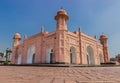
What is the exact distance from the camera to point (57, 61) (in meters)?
18.9

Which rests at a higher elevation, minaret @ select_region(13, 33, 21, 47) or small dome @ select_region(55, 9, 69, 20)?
small dome @ select_region(55, 9, 69, 20)

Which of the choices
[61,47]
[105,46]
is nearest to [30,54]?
[61,47]

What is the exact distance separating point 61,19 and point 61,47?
16.3 feet

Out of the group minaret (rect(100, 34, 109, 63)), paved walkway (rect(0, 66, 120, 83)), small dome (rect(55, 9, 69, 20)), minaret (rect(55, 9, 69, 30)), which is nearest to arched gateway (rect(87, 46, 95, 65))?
minaret (rect(100, 34, 109, 63))

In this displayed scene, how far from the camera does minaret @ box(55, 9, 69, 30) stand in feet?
66.8

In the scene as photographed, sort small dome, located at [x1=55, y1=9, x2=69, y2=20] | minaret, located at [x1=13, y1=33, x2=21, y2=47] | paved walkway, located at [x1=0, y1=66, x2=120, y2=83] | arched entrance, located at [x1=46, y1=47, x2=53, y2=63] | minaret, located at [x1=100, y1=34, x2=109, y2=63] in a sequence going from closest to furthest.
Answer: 1. paved walkway, located at [x1=0, y1=66, x2=120, y2=83]
2. small dome, located at [x1=55, y1=9, x2=69, y2=20]
3. arched entrance, located at [x1=46, y1=47, x2=53, y2=63]
4. minaret, located at [x1=100, y1=34, x2=109, y2=63]
5. minaret, located at [x1=13, y1=33, x2=21, y2=47]

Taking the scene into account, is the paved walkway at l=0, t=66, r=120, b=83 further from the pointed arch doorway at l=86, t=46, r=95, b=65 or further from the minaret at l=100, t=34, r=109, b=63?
the minaret at l=100, t=34, r=109, b=63

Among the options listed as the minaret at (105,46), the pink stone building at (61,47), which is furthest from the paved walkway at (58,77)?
the minaret at (105,46)

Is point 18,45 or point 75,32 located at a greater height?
point 75,32

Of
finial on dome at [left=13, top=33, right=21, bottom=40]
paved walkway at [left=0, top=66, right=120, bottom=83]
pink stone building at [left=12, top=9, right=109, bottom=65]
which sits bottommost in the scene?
paved walkway at [left=0, top=66, right=120, bottom=83]

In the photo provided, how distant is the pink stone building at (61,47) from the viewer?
19834 mm

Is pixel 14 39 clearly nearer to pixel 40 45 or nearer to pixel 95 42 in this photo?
pixel 40 45

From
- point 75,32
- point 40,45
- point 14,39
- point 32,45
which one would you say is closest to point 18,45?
point 14,39

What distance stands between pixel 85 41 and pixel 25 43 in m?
13.6
